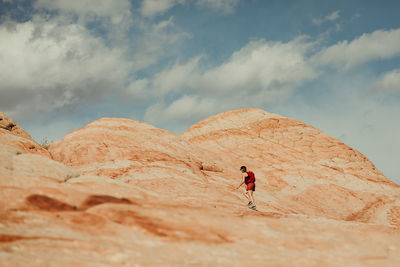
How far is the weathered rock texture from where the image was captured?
6629 mm

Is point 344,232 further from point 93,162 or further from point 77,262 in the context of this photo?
point 93,162

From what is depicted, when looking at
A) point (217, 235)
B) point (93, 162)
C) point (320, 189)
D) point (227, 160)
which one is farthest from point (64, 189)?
point (320, 189)

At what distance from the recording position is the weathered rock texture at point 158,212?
21.7ft

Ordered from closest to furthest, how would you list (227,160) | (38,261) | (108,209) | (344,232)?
(38,261)
(108,209)
(344,232)
(227,160)

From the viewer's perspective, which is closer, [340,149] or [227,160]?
[227,160]

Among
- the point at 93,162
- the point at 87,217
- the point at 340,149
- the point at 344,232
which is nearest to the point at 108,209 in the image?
the point at 87,217

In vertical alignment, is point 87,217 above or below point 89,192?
below

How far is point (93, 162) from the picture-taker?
71.1 feet

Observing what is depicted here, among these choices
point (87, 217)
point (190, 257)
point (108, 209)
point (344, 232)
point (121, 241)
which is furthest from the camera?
point (344, 232)

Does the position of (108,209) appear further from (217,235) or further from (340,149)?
(340,149)

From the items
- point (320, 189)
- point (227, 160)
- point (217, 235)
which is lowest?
point (217, 235)

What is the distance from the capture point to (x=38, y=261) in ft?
17.9

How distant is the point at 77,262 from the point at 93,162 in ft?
55.5

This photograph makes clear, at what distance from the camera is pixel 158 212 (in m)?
9.15
